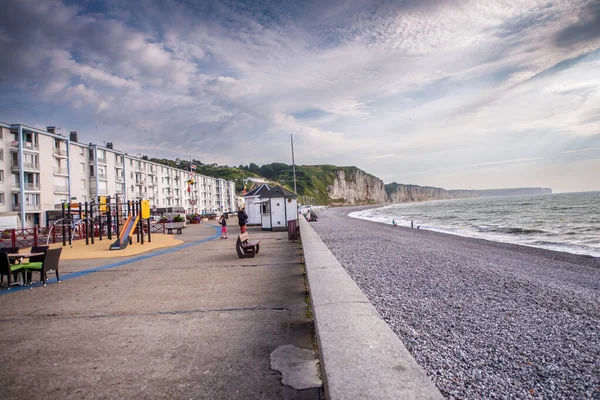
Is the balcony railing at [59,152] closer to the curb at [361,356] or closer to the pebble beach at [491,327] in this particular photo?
the pebble beach at [491,327]

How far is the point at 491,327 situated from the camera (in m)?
4.90

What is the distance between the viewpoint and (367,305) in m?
4.43

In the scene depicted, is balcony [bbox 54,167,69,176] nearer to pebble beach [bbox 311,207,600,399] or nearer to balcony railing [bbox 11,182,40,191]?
balcony railing [bbox 11,182,40,191]

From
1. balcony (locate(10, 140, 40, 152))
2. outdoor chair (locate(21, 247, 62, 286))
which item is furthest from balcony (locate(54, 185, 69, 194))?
outdoor chair (locate(21, 247, 62, 286))

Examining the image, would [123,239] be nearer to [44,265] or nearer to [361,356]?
[44,265]

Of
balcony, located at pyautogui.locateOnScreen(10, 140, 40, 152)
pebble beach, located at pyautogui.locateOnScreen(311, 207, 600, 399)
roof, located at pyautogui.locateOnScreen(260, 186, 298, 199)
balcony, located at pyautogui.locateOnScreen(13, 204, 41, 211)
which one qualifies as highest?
balcony, located at pyautogui.locateOnScreen(10, 140, 40, 152)

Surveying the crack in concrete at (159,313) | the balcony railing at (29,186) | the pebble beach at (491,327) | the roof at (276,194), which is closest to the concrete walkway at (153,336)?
the crack in concrete at (159,313)

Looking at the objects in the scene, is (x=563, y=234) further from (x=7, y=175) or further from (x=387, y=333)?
(x=7, y=175)

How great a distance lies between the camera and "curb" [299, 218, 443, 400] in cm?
243

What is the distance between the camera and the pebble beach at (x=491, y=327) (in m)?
3.34

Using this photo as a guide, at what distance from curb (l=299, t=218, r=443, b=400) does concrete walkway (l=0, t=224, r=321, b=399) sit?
1.42ft

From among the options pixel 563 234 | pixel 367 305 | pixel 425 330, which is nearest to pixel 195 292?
pixel 367 305

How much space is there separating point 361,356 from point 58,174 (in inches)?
2222

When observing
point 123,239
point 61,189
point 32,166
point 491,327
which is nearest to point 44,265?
A: point 123,239
